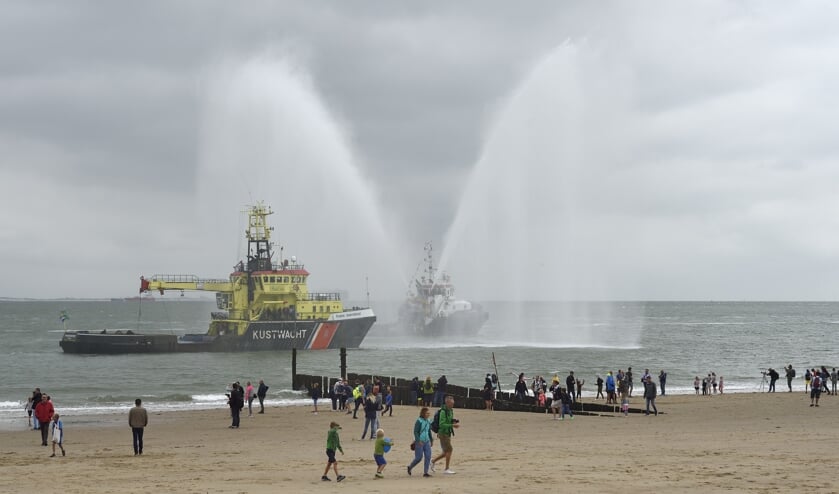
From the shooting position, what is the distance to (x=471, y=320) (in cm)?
10725

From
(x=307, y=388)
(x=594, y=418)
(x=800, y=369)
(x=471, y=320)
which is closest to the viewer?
(x=594, y=418)

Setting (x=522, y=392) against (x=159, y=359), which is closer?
(x=522, y=392)

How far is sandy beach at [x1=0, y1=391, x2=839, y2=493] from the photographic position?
54.9 ft

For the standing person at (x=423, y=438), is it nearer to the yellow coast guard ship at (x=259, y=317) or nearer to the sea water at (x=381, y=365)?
the sea water at (x=381, y=365)

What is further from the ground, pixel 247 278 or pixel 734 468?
pixel 247 278

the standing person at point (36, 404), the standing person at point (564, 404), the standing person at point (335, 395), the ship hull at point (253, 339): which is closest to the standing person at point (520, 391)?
the standing person at point (564, 404)

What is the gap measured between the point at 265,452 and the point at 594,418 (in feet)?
42.4

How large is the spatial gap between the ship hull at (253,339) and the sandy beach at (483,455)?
132 feet

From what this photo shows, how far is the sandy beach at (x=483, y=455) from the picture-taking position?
1672 centimetres

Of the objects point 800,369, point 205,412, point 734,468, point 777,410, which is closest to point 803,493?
point 734,468

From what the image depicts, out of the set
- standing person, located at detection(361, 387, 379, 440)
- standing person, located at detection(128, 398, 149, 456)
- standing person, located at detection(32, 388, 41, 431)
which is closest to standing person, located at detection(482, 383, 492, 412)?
standing person, located at detection(361, 387, 379, 440)

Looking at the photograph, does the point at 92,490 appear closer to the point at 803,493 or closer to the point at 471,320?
the point at 803,493

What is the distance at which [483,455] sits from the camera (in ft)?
69.7

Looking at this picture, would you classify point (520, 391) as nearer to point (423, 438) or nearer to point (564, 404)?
point (564, 404)
